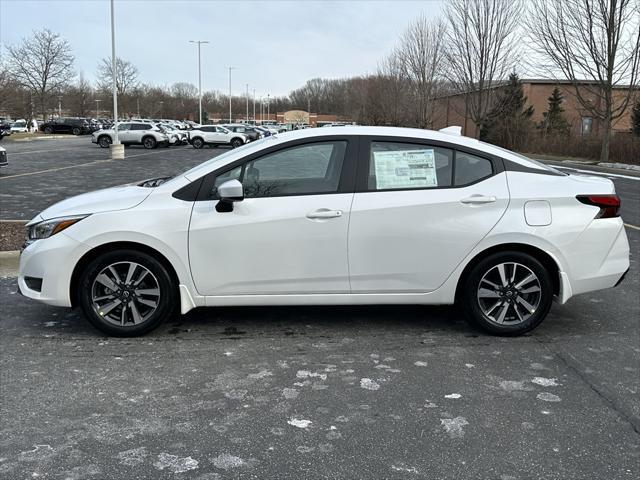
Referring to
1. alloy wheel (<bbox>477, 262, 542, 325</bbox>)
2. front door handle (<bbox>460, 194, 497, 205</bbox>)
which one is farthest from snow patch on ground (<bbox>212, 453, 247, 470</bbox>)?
front door handle (<bbox>460, 194, 497, 205</bbox>)

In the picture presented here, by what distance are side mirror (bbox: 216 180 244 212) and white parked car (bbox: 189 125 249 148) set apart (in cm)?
3914

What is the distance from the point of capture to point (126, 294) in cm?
444

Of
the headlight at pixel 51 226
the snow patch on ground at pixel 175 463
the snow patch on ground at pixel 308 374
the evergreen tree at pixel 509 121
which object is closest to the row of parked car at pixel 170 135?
the evergreen tree at pixel 509 121

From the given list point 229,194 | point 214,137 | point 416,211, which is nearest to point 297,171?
point 229,194

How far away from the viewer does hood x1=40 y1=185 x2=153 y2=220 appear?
4391mm

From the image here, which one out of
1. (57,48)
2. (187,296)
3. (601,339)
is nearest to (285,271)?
(187,296)

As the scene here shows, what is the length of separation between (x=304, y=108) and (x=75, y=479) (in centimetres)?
13576

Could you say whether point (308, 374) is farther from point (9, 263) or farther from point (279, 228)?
point (9, 263)

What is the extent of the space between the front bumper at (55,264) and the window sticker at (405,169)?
88.4 inches

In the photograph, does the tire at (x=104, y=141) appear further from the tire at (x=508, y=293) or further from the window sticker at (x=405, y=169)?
the tire at (x=508, y=293)

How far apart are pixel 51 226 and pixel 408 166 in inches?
107

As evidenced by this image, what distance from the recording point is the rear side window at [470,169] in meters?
4.56

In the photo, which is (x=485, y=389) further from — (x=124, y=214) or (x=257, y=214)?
(x=124, y=214)

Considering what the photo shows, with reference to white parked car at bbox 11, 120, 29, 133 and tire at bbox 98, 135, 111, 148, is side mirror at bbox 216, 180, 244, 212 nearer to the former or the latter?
tire at bbox 98, 135, 111, 148
